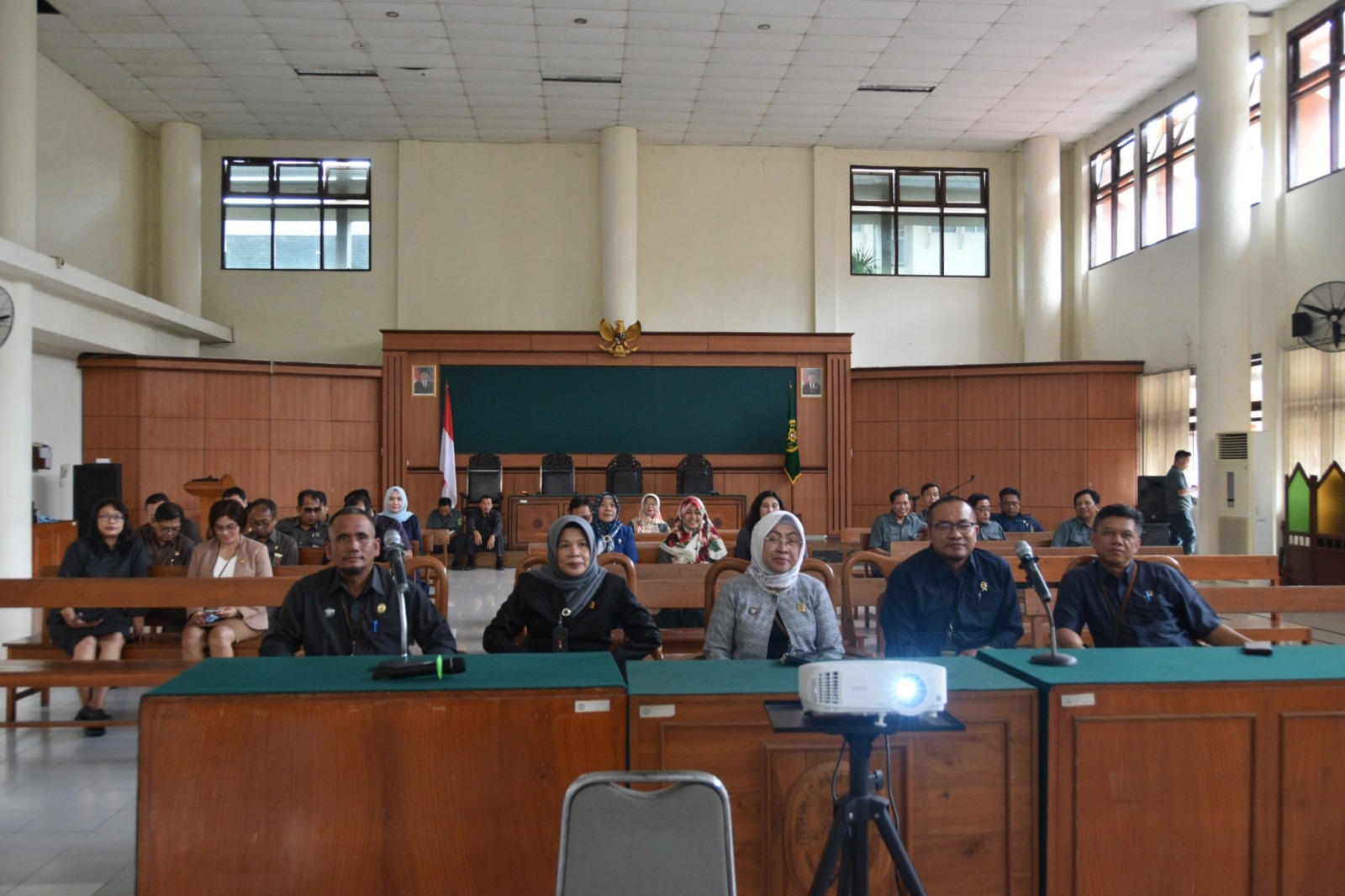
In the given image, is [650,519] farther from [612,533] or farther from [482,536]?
[482,536]

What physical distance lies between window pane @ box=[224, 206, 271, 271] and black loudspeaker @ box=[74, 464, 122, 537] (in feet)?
15.7

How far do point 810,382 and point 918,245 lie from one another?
3253 mm

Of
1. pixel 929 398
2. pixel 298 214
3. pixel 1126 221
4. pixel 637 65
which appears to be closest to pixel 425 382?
pixel 298 214

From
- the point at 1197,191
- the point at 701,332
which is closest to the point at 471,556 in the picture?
the point at 701,332

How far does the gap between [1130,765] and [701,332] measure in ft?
38.6

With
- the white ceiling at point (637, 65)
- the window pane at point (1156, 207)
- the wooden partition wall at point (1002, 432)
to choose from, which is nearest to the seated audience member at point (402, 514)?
the white ceiling at point (637, 65)

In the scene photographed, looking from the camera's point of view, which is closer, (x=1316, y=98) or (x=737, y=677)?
(x=737, y=677)

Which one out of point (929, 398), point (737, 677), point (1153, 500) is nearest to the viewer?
point (737, 677)

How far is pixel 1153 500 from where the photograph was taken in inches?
415

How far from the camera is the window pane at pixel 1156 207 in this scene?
12531 mm

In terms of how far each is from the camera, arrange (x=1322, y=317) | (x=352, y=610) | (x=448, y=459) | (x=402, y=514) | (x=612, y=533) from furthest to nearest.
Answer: (x=448, y=459) < (x=1322, y=317) < (x=402, y=514) < (x=612, y=533) < (x=352, y=610)

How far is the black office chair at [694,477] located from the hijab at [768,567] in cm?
947

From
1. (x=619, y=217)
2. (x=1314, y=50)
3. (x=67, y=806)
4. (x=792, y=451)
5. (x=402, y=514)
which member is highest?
(x=1314, y=50)

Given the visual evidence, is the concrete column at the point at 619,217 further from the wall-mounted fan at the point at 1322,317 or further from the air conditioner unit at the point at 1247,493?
the wall-mounted fan at the point at 1322,317
